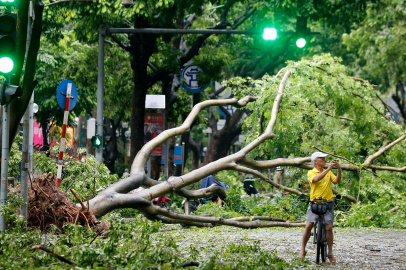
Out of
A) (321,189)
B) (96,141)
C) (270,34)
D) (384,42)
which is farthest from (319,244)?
(384,42)

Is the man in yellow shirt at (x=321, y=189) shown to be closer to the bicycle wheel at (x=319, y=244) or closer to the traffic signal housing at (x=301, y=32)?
the bicycle wheel at (x=319, y=244)

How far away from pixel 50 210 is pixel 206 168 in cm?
360

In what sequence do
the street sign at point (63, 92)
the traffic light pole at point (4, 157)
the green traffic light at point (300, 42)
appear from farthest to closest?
1. the green traffic light at point (300, 42)
2. the street sign at point (63, 92)
3. the traffic light pole at point (4, 157)

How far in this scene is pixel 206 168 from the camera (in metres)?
11.1

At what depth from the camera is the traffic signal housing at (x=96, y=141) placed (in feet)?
46.7

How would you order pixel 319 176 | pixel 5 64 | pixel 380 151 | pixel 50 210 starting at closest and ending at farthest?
pixel 5 64 < pixel 319 176 < pixel 50 210 < pixel 380 151

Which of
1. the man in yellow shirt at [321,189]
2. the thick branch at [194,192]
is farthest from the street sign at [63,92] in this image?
the man in yellow shirt at [321,189]

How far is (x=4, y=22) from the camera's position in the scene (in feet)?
23.5

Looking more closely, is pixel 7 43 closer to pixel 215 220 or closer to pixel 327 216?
pixel 327 216

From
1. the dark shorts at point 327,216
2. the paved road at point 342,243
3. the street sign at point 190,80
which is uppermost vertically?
the street sign at point 190,80

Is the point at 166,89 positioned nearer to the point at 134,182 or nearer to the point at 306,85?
the point at 306,85

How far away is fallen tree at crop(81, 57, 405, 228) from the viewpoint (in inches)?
376

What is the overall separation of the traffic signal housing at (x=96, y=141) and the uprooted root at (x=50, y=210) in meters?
5.33

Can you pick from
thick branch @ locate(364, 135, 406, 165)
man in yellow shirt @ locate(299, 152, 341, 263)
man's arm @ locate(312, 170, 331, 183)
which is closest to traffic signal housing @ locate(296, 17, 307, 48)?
thick branch @ locate(364, 135, 406, 165)
